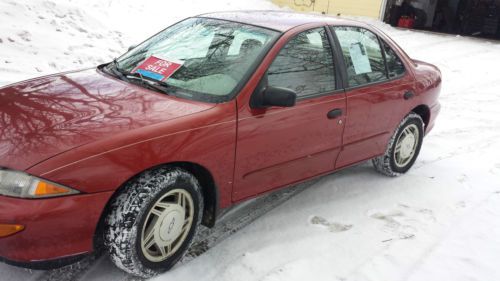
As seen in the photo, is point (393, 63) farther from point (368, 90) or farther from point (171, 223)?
point (171, 223)

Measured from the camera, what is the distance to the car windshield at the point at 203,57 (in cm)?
306

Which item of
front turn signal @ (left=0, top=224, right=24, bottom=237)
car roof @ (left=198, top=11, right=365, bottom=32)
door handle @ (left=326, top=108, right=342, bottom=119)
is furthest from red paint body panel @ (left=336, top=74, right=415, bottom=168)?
front turn signal @ (left=0, top=224, right=24, bottom=237)

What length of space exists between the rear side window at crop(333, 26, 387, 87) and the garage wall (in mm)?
13506

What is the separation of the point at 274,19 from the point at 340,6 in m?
14.3

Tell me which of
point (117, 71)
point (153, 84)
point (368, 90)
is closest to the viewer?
point (153, 84)

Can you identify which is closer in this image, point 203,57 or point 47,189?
point 47,189

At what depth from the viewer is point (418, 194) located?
13.8 ft

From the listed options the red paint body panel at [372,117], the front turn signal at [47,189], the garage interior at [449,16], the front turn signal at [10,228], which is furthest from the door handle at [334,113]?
the garage interior at [449,16]

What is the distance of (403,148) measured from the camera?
179 inches

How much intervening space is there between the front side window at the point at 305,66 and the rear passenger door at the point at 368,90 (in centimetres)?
18

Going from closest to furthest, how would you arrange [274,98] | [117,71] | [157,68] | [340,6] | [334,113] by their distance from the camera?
[274,98]
[157,68]
[117,71]
[334,113]
[340,6]

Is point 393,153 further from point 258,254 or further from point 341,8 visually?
point 341,8

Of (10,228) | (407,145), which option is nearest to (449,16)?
(407,145)

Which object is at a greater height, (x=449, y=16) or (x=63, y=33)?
(x=449, y=16)
